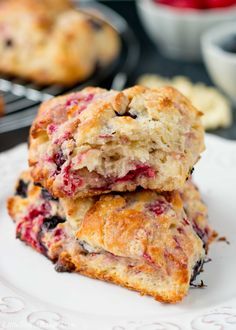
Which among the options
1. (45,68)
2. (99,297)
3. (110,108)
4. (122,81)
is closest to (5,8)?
(45,68)

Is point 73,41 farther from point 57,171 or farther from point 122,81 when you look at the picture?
point 57,171

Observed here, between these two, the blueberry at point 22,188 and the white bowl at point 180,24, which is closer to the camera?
the blueberry at point 22,188

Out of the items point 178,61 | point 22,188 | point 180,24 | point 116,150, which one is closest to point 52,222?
point 22,188

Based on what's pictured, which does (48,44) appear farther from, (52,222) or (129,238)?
(129,238)

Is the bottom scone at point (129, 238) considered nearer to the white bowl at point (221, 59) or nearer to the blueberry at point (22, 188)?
the blueberry at point (22, 188)

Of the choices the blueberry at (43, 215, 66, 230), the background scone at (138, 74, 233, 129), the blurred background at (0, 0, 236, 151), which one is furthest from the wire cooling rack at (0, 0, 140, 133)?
the blueberry at (43, 215, 66, 230)

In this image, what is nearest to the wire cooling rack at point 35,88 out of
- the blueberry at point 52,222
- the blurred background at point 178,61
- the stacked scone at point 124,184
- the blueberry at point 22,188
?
the blurred background at point 178,61
